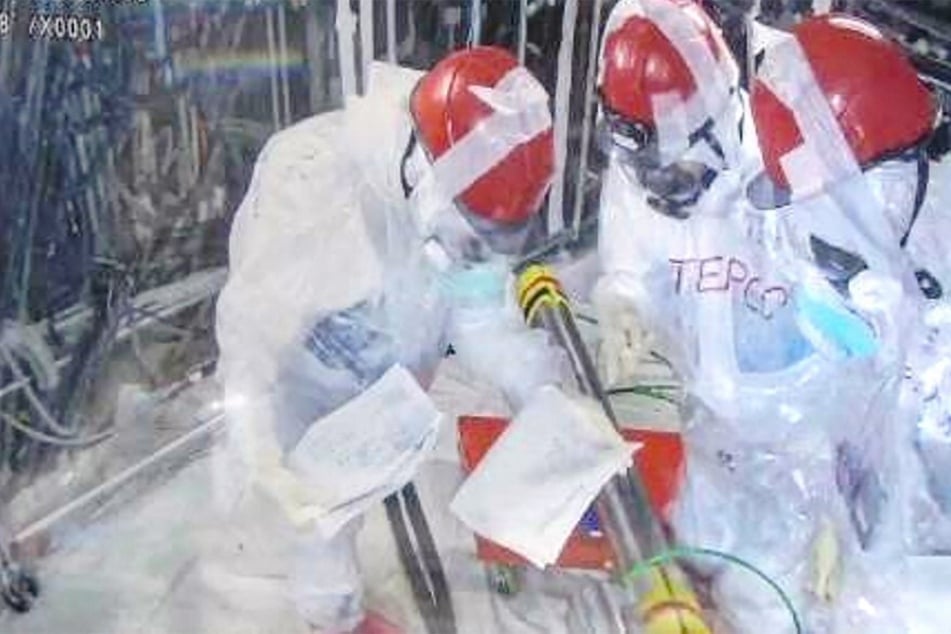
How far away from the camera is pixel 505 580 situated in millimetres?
1160

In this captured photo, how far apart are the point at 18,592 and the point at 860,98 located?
0.87 m

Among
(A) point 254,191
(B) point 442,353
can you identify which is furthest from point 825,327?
(A) point 254,191

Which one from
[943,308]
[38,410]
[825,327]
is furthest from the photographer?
[38,410]

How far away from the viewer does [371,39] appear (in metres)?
1.09

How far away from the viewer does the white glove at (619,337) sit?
3.56 feet

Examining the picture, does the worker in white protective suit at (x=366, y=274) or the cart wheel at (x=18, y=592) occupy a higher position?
the worker in white protective suit at (x=366, y=274)

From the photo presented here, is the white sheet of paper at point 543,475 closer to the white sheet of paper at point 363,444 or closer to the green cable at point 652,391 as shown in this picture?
the white sheet of paper at point 363,444

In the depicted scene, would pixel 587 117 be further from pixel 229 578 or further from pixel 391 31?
pixel 229 578

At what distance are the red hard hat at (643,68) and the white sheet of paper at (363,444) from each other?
28 centimetres

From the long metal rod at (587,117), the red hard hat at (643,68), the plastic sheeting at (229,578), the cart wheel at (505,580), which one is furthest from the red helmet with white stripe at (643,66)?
the cart wheel at (505,580)

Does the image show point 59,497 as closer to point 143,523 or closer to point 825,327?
point 143,523

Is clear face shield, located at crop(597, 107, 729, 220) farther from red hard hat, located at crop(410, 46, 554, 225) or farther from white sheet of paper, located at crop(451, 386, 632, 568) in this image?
white sheet of paper, located at crop(451, 386, 632, 568)

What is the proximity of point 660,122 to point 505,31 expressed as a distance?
0.24m

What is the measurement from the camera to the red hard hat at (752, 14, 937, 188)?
0.86 metres
